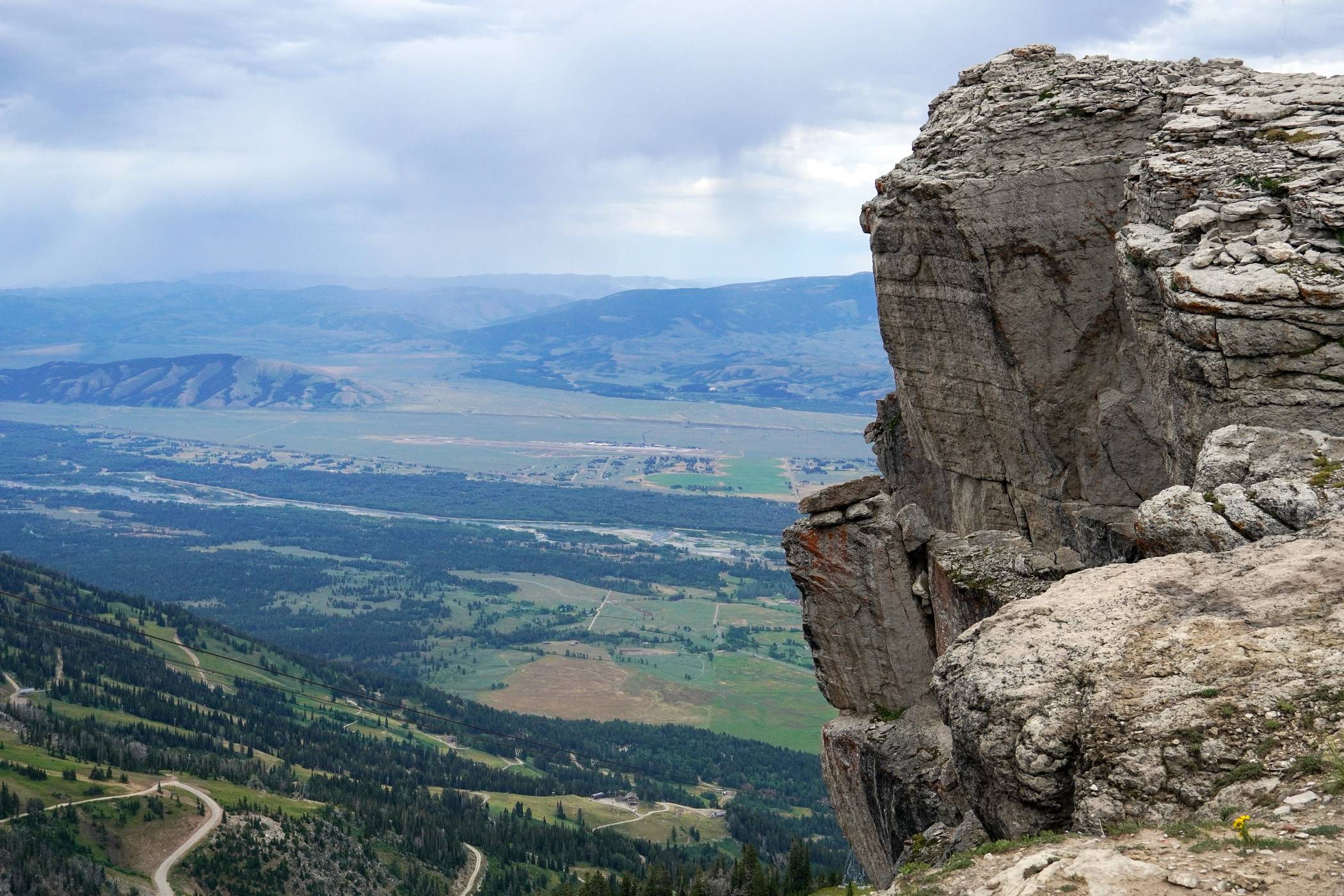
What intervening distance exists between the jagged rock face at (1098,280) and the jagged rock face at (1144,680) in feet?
15.0

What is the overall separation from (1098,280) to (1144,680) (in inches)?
593

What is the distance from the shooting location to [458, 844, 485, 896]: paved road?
3686 inches

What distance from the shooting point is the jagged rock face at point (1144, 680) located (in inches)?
624

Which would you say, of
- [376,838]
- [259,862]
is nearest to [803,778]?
[376,838]

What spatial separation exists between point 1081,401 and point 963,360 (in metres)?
3.20

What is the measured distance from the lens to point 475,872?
9725 centimetres

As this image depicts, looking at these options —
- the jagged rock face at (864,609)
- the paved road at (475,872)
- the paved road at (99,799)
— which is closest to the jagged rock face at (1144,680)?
the jagged rock face at (864,609)

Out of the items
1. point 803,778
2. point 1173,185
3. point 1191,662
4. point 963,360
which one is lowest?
point 803,778

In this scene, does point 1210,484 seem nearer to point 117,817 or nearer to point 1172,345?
point 1172,345

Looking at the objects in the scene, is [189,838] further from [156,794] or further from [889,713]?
[889,713]

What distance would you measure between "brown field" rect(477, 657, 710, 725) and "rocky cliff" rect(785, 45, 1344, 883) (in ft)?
464

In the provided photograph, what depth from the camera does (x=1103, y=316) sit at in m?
29.5

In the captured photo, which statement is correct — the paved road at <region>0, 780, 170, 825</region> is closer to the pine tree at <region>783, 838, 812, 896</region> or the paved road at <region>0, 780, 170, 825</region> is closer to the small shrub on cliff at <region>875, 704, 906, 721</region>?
the pine tree at <region>783, 838, 812, 896</region>

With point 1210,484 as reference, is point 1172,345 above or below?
above
